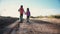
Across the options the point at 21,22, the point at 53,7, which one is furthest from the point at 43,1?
the point at 21,22

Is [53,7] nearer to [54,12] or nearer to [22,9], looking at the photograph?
[54,12]

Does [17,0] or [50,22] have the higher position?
[17,0]

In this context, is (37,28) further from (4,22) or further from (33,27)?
(4,22)

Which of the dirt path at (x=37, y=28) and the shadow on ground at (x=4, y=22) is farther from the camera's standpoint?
the shadow on ground at (x=4, y=22)

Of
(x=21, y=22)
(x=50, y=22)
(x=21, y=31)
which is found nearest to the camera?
(x=21, y=31)

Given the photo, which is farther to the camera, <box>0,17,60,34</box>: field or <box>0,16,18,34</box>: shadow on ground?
<box>0,16,18,34</box>: shadow on ground

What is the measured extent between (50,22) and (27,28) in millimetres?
284

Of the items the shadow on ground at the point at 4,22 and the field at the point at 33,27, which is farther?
the shadow on ground at the point at 4,22

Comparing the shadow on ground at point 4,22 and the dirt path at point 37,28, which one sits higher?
the shadow on ground at point 4,22

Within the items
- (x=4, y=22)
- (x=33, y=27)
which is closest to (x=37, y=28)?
(x=33, y=27)

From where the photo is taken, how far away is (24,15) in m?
3.72

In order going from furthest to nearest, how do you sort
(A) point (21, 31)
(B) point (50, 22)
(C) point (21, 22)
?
(C) point (21, 22)
(B) point (50, 22)
(A) point (21, 31)

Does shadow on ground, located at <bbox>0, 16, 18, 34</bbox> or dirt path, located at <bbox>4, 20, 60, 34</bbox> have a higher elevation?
shadow on ground, located at <bbox>0, 16, 18, 34</bbox>

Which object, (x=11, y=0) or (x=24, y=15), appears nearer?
(x=11, y=0)
